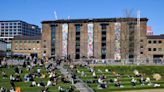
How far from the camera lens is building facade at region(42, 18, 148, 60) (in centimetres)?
12525

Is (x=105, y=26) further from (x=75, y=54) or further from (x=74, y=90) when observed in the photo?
(x=74, y=90)

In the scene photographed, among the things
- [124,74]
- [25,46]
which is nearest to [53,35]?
[25,46]

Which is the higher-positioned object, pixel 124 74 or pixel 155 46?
pixel 155 46

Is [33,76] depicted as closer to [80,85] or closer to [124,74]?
[80,85]

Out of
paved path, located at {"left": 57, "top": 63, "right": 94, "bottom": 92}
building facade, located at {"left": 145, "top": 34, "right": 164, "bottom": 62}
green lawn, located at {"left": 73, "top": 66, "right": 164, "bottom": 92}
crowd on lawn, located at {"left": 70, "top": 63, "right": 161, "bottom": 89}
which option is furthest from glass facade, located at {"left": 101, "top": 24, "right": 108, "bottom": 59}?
paved path, located at {"left": 57, "top": 63, "right": 94, "bottom": 92}

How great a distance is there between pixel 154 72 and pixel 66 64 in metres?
18.1

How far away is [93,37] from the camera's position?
427 feet

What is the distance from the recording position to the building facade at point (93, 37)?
12525 centimetres

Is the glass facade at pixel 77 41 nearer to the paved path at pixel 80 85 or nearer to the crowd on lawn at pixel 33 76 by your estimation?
the crowd on lawn at pixel 33 76

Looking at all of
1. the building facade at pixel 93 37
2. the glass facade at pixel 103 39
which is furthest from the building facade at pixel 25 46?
the glass facade at pixel 103 39

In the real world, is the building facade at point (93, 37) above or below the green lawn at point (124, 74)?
above

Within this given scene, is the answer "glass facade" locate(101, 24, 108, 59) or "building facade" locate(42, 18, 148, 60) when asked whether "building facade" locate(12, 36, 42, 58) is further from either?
"glass facade" locate(101, 24, 108, 59)

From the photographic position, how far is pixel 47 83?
61.0m

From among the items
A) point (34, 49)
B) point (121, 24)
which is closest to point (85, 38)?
point (121, 24)
